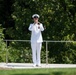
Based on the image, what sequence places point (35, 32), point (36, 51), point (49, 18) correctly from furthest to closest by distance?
1. point (49, 18)
2. point (36, 51)
3. point (35, 32)

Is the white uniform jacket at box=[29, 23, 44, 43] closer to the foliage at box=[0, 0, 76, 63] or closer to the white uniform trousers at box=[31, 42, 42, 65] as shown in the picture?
the white uniform trousers at box=[31, 42, 42, 65]

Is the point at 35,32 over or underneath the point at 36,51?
over

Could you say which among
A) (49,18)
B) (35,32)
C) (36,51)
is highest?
→ (49,18)

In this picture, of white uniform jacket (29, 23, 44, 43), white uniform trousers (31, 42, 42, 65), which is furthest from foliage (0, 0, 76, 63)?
white uniform jacket (29, 23, 44, 43)

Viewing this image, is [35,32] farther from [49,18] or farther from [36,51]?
[49,18]

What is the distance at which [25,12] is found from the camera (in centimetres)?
2386

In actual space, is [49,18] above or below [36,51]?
above

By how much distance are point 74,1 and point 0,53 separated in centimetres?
727

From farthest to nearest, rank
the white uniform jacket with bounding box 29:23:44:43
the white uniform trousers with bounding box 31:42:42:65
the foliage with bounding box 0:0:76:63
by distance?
1. the foliage with bounding box 0:0:76:63
2. the white uniform trousers with bounding box 31:42:42:65
3. the white uniform jacket with bounding box 29:23:44:43

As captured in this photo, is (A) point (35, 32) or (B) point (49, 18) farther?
(B) point (49, 18)

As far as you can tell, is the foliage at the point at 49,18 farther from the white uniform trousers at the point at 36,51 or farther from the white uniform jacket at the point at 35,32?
the white uniform jacket at the point at 35,32

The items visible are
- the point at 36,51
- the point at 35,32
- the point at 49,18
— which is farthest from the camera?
the point at 49,18

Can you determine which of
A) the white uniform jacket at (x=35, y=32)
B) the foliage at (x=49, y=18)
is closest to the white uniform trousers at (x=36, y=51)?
the white uniform jacket at (x=35, y=32)

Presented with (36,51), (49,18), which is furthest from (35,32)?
(49,18)
